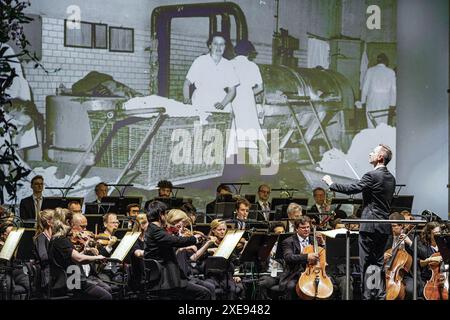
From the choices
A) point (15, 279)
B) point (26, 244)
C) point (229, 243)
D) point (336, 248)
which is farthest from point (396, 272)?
point (15, 279)

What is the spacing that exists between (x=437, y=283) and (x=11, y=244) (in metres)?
3.95

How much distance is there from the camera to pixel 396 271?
10.2 m

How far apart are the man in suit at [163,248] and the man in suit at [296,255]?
116 centimetres

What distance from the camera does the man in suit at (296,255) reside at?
35.0ft

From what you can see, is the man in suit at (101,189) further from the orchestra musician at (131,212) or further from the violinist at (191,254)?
the violinist at (191,254)

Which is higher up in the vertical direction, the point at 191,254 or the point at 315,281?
the point at 191,254

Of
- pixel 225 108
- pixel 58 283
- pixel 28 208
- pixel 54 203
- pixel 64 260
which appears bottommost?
pixel 58 283

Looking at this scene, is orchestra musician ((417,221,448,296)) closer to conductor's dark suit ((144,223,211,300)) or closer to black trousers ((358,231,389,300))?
black trousers ((358,231,389,300))

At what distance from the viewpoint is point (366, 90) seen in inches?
608

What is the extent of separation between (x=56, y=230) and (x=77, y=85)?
4.50 m

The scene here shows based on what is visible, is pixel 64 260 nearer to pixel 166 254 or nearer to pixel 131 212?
pixel 166 254

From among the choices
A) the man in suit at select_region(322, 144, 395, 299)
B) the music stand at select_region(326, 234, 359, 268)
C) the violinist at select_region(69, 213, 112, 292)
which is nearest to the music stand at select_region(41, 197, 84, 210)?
the violinist at select_region(69, 213, 112, 292)

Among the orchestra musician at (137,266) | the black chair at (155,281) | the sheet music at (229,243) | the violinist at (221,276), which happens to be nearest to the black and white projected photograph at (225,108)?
the violinist at (221,276)

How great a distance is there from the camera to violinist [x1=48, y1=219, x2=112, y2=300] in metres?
10.0
